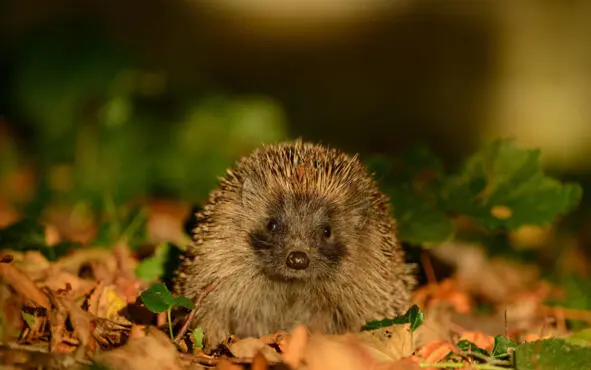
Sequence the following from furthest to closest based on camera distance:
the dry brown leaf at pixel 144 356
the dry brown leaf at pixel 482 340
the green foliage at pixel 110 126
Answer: the green foliage at pixel 110 126 → the dry brown leaf at pixel 482 340 → the dry brown leaf at pixel 144 356

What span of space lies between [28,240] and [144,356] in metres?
1.47

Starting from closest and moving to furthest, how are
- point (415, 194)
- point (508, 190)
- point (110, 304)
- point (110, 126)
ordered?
point (110, 304) < point (508, 190) < point (415, 194) < point (110, 126)

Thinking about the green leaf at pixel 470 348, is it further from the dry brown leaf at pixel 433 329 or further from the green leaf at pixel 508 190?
the green leaf at pixel 508 190

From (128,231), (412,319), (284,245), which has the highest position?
(128,231)

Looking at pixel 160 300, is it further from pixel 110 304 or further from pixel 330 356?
pixel 330 356

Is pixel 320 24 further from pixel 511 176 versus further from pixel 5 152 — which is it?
pixel 511 176

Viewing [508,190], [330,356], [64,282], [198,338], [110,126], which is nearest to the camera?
[330,356]

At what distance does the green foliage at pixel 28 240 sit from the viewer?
364cm

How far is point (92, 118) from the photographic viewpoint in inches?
263

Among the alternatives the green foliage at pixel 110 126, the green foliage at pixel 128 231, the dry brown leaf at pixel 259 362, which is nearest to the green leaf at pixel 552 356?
the dry brown leaf at pixel 259 362

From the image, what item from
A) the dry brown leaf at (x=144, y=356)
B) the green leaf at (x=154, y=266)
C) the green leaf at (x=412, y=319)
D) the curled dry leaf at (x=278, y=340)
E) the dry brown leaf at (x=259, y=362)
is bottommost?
the dry brown leaf at (x=144, y=356)

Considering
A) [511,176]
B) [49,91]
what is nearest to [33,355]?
[511,176]

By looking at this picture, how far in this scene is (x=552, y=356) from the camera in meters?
2.61

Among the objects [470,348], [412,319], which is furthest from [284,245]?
[470,348]
